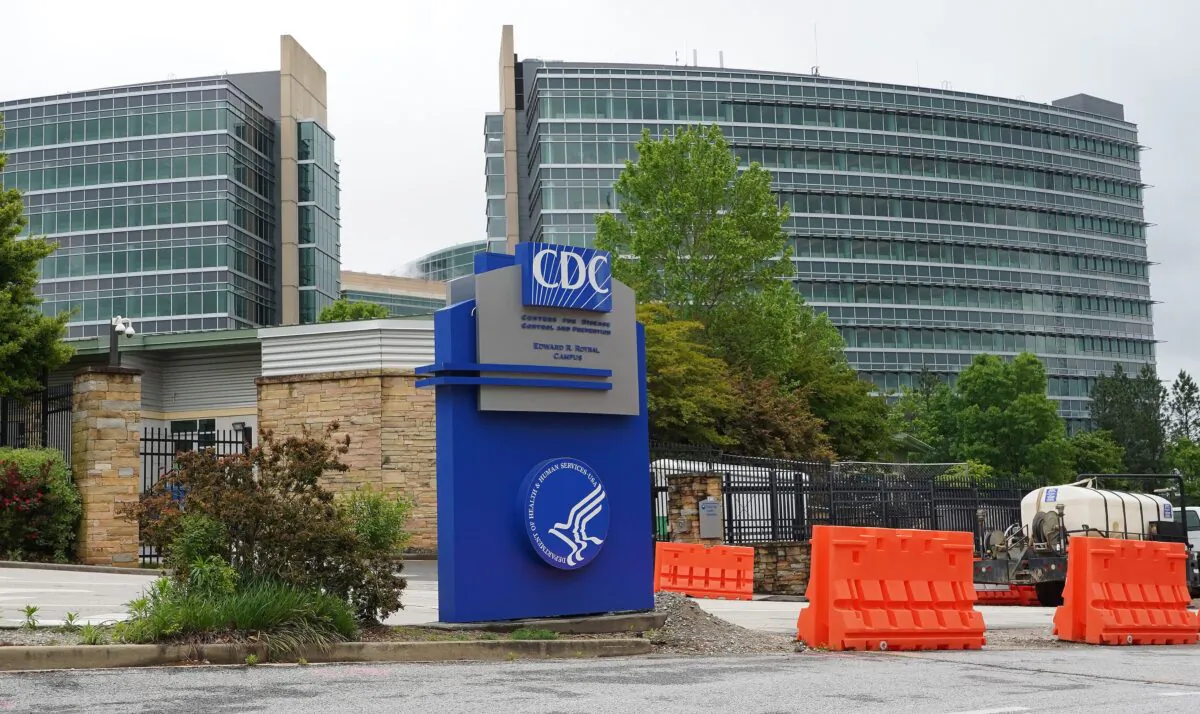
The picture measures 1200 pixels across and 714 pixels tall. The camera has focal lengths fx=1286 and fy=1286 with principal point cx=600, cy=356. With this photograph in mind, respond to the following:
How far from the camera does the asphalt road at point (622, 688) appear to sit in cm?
771

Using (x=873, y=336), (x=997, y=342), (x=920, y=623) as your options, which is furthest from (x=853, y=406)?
(x=997, y=342)

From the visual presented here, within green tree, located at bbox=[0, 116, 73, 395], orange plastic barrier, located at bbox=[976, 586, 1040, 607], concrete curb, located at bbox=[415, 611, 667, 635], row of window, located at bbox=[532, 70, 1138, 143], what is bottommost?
orange plastic barrier, located at bbox=[976, 586, 1040, 607]

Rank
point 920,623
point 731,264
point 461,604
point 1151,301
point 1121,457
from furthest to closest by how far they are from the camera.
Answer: point 1151,301, point 1121,457, point 731,264, point 920,623, point 461,604

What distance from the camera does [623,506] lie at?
13055mm

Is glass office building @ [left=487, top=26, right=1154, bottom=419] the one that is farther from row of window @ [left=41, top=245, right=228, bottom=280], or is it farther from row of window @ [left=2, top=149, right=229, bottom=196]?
row of window @ [left=2, top=149, right=229, bottom=196]

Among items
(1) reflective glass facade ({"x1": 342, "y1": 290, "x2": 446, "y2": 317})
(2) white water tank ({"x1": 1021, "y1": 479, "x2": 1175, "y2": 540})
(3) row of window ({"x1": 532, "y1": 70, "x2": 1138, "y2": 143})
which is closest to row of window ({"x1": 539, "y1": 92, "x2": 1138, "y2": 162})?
(3) row of window ({"x1": 532, "y1": 70, "x2": 1138, "y2": 143})

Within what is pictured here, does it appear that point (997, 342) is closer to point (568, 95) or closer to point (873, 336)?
point (873, 336)

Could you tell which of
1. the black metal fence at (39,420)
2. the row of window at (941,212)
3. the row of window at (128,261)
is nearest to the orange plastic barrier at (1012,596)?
the black metal fence at (39,420)

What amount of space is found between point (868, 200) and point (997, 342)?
18.7 meters

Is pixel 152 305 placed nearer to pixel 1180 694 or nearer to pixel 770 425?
pixel 770 425

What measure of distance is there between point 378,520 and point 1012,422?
240 ft

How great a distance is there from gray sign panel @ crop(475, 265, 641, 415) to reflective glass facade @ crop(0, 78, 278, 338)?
8280 centimetres

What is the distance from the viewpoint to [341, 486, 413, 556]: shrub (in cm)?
1134

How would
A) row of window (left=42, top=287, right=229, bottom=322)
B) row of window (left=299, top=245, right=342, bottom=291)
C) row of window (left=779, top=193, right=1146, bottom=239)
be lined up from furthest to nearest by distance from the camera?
1. row of window (left=779, top=193, right=1146, bottom=239)
2. row of window (left=299, top=245, right=342, bottom=291)
3. row of window (left=42, top=287, right=229, bottom=322)
